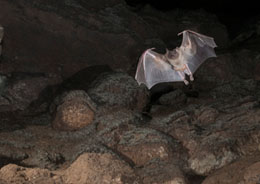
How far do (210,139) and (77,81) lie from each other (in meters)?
3.75

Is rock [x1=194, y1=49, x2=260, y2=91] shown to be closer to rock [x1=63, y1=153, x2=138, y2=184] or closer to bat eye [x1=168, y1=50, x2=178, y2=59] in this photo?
bat eye [x1=168, y1=50, x2=178, y2=59]

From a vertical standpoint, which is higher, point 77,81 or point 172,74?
point 172,74

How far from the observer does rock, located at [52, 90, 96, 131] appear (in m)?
5.33

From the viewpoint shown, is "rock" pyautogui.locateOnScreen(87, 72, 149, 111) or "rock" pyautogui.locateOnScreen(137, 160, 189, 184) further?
"rock" pyautogui.locateOnScreen(87, 72, 149, 111)

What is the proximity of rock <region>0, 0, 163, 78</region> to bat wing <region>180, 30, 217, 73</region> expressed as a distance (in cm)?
195

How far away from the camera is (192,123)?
5.05m

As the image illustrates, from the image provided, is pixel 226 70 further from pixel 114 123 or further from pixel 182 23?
pixel 114 123

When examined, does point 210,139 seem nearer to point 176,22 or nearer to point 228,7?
point 176,22

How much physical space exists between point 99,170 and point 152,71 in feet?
9.81

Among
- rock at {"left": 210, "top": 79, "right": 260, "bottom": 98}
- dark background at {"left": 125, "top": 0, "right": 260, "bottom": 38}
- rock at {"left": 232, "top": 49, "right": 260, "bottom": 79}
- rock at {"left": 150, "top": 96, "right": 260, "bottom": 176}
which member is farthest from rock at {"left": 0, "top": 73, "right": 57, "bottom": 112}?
dark background at {"left": 125, "top": 0, "right": 260, "bottom": 38}

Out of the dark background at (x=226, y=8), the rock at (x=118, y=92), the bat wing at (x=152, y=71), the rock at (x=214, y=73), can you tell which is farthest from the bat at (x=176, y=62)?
the dark background at (x=226, y=8)

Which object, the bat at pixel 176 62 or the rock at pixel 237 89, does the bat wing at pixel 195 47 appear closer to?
the bat at pixel 176 62

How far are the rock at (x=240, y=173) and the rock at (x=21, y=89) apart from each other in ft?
14.0

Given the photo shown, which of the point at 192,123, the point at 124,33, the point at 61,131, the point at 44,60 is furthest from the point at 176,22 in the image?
the point at 61,131
